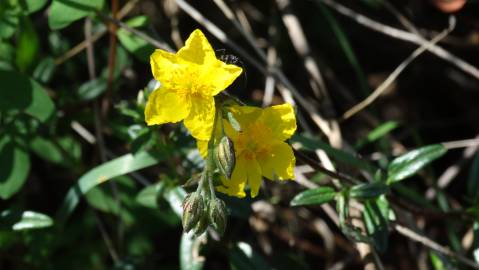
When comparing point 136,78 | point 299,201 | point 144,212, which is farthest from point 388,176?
point 136,78

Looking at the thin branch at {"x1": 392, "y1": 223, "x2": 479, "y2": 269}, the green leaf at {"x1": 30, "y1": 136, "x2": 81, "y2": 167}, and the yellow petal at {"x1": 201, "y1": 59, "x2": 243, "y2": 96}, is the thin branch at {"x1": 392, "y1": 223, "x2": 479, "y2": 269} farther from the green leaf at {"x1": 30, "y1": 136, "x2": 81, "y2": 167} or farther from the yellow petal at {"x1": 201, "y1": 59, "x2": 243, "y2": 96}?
the green leaf at {"x1": 30, "y1": 136, "x2": 81, "y2": 167}

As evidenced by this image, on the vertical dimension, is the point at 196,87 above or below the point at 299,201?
above

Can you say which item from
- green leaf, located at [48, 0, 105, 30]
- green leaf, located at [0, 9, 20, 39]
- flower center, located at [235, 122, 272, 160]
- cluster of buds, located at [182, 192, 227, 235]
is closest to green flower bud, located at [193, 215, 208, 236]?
cluster of buds, located at [182, 192, 227, 235]

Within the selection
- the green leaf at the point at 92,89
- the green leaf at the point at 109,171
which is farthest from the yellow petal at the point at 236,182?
the green leaf at the point at 92,89

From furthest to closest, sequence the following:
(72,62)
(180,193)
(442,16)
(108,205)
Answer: (442,16) < (72,62) < (108,205) < (180,193)

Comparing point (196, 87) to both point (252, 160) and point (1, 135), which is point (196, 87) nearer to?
point (252, 160)
